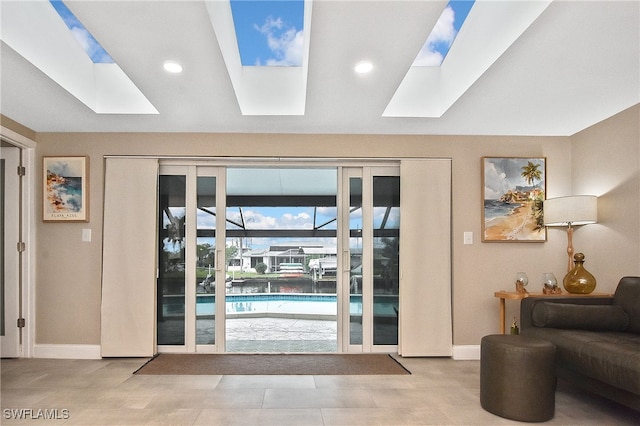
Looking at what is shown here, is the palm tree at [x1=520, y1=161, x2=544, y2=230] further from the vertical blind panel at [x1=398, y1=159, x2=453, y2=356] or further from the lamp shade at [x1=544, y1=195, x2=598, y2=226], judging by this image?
the vertical blind panel at [x1=398, y1=159, x2=453, y2=356]

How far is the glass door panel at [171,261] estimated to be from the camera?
470 centimetres

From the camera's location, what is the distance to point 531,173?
477 centimetres

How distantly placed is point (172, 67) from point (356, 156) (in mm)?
2183

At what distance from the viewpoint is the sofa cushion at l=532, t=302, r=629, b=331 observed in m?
3.52

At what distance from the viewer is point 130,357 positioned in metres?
4.55

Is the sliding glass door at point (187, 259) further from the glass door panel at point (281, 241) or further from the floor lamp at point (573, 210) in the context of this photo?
the floor lamp at point (573, 210)

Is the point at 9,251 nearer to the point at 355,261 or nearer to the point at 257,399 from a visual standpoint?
the point at 257,399

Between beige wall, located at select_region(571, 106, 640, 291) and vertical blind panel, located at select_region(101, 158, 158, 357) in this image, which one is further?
vertical blind panel, located at select_region(101, 158, 158, 357)

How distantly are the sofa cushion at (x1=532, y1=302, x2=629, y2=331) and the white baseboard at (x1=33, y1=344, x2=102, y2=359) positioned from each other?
408 cm

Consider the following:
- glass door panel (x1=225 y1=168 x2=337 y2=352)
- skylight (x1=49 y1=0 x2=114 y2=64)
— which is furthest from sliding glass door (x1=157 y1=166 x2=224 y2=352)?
glass door panel (x1=225 y1=168 x2=337 y2=352)

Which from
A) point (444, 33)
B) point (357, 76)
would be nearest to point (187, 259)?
point (357, 76)

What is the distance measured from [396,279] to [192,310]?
209 centimetres

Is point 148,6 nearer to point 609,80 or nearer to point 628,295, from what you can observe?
point 609,80

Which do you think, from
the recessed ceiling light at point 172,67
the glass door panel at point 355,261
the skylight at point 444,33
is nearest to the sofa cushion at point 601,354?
the glass door panel at point 355,261
